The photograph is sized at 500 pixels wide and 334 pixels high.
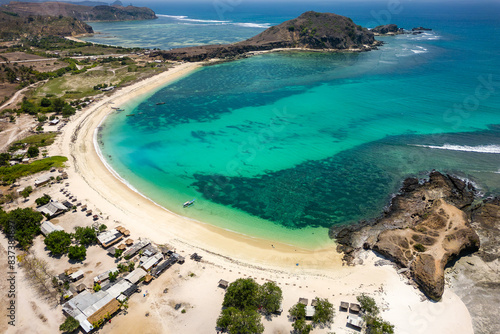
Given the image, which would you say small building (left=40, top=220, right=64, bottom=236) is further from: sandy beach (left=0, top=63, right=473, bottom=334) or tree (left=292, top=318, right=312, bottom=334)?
tree (left=292, top=318, right=312, bottom=334)

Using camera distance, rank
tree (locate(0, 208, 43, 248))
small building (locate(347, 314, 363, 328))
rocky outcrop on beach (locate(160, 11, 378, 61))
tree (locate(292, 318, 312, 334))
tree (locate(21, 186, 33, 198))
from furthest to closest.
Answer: rocky outcrop on beach (locate(160, 11, 378, 61)), tree (locate(21, 186, 33, 198)), tree (locate(0, 208, 43, 248)), small building (locate(347, 314, 363, 328)), tree (locate(292, 318, 312, 334))

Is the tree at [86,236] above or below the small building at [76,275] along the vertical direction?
above

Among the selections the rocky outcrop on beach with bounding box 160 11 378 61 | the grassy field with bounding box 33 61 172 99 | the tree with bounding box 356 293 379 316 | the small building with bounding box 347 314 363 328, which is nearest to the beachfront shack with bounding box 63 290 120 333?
the small building with bounding box 347 314 363 328

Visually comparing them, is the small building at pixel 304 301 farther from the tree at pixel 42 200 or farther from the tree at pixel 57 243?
the tree at pixel 42 200

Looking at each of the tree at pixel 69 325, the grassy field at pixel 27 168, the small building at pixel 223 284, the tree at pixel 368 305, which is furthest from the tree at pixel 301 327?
the grassy field at pixel 27 168

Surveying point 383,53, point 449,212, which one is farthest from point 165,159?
point 383,53

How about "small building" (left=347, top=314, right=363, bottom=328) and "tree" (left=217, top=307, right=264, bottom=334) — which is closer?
"tree" (left=217, top=307, right=264, bottom=334)

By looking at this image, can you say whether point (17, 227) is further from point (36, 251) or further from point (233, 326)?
point (233, 326)
